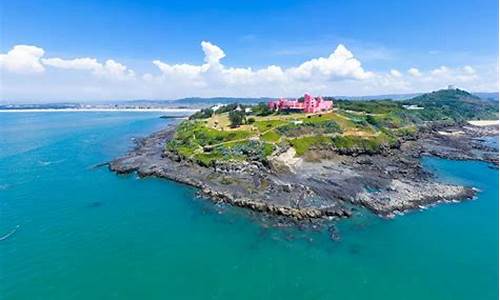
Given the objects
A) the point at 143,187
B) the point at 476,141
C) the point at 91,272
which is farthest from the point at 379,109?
the point at 91,272

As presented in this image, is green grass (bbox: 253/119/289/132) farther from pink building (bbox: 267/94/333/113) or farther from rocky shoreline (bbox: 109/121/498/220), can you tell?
pink building (bbox: 267/94/333/113)

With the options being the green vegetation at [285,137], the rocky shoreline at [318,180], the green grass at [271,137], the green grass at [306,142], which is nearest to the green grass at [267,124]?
the green vegetation at [285,137]

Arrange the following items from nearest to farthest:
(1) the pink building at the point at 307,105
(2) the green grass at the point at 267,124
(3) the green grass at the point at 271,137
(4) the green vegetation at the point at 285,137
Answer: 1. (4) the green vegetation at the point at 285,137
2. (3) the green grass at the point at 271,137
3. (2) the green grass at the point at 267,124
4. (1) the pink building at the point at 307,105

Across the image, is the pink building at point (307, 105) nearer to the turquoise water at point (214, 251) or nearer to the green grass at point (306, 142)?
the green grass at point (306, 142)

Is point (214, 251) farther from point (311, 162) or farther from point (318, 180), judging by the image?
point (311, 162)

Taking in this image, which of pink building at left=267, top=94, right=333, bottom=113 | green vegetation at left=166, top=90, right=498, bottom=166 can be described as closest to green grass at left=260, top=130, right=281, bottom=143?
green vegetation at left=166, top=90, right=498, bottom=166

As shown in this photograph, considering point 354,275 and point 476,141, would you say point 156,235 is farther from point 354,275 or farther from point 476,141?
point 476,141
